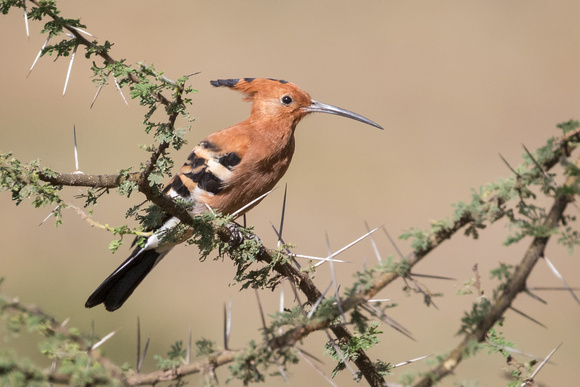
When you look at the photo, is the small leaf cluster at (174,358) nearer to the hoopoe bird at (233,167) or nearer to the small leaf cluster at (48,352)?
the small leaf cluster at (48,352)

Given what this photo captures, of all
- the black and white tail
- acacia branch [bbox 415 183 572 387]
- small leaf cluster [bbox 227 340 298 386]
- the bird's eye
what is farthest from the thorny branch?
the bird's eye

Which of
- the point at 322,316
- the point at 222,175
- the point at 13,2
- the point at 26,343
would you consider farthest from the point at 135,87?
the point at 26,343

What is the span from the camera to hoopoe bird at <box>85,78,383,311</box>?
2.59 m

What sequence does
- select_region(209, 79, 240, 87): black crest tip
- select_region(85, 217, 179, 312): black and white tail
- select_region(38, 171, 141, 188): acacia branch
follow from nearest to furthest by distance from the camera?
select_region(38, 171, 141, 188): acacia branch, select_region(85, 217, 179, 312): black and white tail, select_region(209, 79, 240, 87): black crest tip

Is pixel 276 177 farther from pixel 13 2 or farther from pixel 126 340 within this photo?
pixel 126 340

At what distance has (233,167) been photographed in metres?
2.62

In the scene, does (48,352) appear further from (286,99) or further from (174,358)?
(286,99)

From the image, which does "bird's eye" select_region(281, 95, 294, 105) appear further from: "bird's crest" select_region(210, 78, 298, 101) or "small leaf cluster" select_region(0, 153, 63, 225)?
"small leaf cluster" select_region(0, 153, 63, 225)

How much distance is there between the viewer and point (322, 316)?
3.15 ft

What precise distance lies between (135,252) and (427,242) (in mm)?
1956

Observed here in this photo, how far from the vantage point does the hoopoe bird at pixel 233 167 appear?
2.59 m

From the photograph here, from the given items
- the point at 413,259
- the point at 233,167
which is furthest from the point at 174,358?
the point at 233,167

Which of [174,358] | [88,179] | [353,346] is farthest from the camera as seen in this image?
[353,346]

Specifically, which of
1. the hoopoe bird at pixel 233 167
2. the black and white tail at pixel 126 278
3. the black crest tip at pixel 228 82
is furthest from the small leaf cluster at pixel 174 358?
the black crest tip at pixel 228 82
